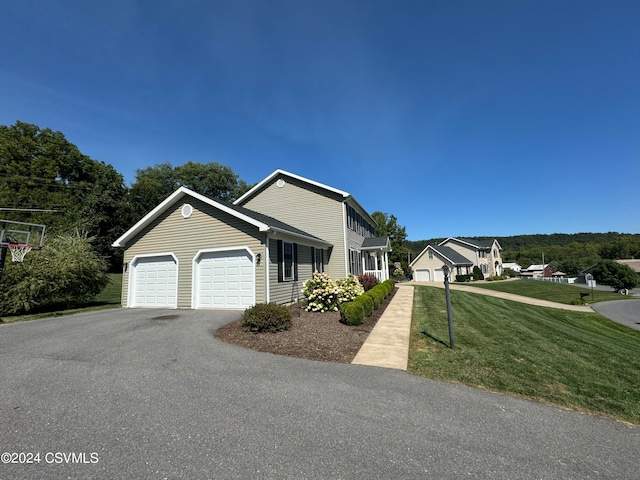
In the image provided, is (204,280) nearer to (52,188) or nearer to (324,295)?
(324,295)

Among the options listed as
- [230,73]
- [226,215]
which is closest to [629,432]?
[226,215]

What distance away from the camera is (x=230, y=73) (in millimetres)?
13227

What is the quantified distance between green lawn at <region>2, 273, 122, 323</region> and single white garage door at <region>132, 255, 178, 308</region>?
2.16 m

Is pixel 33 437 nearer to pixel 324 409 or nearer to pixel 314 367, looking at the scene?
pixel 324 409

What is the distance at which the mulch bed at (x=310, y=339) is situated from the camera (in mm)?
6285

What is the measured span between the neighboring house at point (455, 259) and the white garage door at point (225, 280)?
30851 mm

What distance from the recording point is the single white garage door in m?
12.7

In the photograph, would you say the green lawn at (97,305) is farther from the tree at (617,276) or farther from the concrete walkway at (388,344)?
the tree at (617,276)

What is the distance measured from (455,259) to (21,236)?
4612 cm

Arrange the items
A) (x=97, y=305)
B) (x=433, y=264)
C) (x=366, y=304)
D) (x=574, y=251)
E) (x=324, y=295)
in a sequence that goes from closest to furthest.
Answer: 1. (x=366, y=304)
2. (x=324, y=295)
3. (x=97, y=305)
4. (x=433, y=264)
5. (x=574, y=251)

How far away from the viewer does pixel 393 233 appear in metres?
43.0

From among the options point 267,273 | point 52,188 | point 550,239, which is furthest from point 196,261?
point 550,239

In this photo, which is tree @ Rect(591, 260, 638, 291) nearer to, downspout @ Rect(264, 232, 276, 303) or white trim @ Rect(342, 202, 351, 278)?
white trim @ Rect(342, 202, 351, 278)

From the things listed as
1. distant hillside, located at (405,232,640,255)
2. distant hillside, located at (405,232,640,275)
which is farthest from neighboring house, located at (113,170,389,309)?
distant hillside, located at (405,232,640,255)
